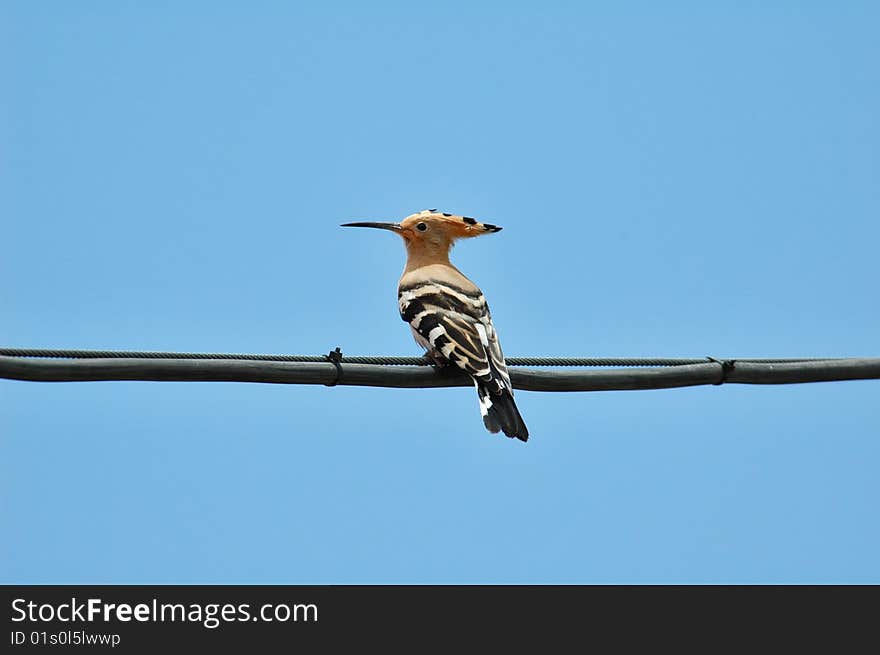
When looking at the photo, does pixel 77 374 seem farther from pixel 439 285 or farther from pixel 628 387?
pixel 439 285

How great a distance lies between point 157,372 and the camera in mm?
4520

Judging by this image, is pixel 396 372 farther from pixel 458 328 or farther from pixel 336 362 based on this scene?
pixel 458 328

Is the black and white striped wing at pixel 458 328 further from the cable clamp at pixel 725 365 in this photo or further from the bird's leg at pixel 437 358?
the cable clamp at pixel 725 365

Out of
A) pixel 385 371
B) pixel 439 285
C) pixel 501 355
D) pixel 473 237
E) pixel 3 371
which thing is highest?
pixel 473 237

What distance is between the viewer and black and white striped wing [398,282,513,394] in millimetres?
Answer: 6344

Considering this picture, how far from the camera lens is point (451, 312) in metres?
7.10

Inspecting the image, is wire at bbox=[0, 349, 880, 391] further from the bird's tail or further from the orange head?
the orange head

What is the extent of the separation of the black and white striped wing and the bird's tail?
3 centimetres

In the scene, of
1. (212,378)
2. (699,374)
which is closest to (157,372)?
(212,378)

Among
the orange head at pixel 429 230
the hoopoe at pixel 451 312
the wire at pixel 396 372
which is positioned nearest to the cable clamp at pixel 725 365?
the wire at pixel 396 372

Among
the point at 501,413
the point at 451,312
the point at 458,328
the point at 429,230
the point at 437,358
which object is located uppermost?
the point at 429,230

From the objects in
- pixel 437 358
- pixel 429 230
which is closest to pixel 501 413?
pixel 437 358

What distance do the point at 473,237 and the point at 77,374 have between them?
4586mm

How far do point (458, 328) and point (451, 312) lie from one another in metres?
0.31
